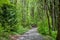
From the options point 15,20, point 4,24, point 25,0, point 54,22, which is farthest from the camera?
point 25,0

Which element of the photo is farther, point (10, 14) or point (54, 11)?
point (54, 11)

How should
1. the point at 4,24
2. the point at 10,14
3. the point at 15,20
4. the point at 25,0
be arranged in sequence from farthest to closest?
the point at 25,0, the point at 15,20, the point at 10,14, the point at 4,24

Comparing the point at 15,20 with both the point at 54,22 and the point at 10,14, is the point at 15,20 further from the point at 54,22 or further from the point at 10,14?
the point at 54,22

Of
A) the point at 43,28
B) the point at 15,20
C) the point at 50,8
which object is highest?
the point at 50,8

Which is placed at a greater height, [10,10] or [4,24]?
[10,10]

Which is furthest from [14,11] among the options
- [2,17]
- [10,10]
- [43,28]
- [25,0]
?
[25,0]

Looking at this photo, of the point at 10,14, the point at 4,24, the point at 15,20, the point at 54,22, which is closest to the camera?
the point at 4,24

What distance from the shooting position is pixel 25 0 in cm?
3500

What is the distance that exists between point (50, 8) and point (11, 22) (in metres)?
5.42

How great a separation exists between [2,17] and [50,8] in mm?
6561

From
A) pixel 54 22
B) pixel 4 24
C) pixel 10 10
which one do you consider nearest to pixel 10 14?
pixel 10 10

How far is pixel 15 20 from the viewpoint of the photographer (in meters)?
19.9

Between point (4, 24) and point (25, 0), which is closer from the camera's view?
point (4, 24)

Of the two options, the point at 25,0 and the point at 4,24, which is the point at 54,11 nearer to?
the point at 4,24
